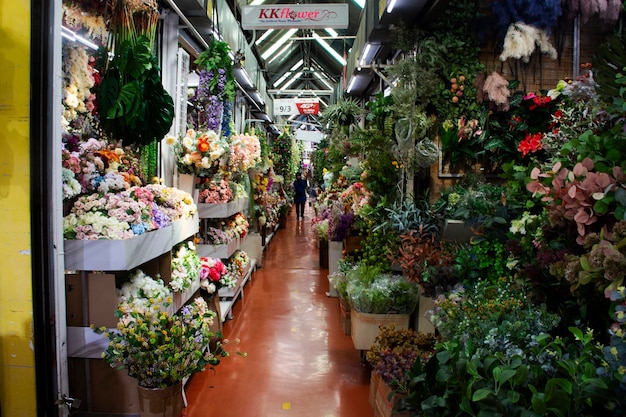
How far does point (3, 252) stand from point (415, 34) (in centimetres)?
359

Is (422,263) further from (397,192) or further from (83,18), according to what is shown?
(83,18)

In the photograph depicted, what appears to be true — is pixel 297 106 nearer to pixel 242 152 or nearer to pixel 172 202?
pixel 242 152

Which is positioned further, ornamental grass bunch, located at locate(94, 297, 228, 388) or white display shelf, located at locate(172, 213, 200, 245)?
white display shelf, located at locate(172, 213, 200, 245)

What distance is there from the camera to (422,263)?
139 inches

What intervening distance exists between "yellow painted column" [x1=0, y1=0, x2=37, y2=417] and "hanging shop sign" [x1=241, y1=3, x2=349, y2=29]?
145 inches

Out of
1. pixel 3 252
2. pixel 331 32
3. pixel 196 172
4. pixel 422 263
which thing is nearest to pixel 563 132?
pixel 422 263

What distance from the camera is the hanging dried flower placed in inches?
160

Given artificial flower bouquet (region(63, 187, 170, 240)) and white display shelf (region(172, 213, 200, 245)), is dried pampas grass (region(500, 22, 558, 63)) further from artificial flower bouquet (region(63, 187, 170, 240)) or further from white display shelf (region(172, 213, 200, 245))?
artificial flower bouquet (region(63, 187, 170, 240))

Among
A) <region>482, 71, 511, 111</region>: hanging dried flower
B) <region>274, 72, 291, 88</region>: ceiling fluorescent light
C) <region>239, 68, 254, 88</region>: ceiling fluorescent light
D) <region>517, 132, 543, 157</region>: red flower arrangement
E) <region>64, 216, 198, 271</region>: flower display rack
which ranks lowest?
<region>64, 216, 198, 271</region>: flower display rack

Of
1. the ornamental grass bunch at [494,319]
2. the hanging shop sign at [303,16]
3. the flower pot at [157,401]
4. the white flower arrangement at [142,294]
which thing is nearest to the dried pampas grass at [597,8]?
the hanging shop sign at [303,16]

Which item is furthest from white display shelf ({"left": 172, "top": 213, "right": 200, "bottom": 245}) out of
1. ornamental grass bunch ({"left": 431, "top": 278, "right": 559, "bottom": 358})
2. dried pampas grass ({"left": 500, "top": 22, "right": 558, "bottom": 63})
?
dried pampas grass ({"left": 500, "top": 22, "right": 558, "bottom": 63})

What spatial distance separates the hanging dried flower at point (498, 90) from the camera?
4059 mm

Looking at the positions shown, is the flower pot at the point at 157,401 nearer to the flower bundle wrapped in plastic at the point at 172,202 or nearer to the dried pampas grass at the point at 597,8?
the flower bundle wrapped in plastic at the point at 172,202

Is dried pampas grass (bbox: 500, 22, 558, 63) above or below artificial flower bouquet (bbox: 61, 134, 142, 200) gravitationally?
above
